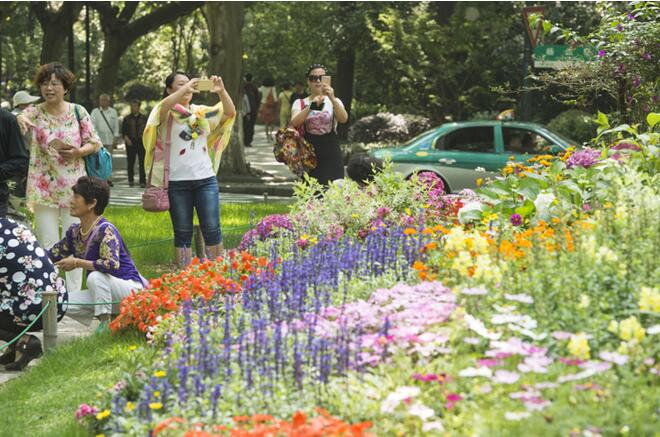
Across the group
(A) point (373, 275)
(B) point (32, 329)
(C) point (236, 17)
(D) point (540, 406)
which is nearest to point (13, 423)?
(B) point (32, 329)

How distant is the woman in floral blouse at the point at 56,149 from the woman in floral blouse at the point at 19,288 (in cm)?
164

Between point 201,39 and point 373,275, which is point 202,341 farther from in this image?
point 201,39

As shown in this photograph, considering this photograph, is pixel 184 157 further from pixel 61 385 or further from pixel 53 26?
pixel 53 26

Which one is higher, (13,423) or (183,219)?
(183,219)

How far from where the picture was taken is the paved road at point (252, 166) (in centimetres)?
1842

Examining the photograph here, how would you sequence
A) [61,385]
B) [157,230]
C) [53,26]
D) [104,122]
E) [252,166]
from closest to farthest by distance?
[61,385] < [157,230] < [104,122] < [252,166] < [53,26]

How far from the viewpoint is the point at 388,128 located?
27.4 metres

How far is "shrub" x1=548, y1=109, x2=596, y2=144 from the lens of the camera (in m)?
23.8

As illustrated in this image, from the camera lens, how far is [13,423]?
563 cm

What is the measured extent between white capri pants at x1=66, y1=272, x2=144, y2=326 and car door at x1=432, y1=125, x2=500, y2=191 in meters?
8.80

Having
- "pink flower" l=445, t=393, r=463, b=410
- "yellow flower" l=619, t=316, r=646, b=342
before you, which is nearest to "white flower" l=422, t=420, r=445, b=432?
"pink flower" l=445, t=393, r=463, b=410

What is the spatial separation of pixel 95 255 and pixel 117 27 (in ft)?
85.7

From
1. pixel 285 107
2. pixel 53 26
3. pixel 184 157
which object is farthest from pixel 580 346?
pixel 53 26

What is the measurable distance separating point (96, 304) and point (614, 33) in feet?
19.3
